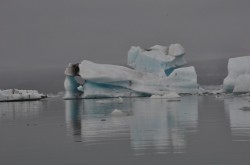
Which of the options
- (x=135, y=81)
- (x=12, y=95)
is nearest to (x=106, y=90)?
(x=135, y=81)

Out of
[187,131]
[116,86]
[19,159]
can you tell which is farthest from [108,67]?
[19,159]

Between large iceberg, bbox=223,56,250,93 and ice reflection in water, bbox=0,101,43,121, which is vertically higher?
large iceberg, bbox=223,56,250,93

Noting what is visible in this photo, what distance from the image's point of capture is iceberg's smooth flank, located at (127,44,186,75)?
3606cm

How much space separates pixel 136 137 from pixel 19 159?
2226mm

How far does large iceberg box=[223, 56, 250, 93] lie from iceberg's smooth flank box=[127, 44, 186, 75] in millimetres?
4410

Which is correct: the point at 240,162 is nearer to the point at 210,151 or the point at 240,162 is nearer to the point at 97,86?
the point at 210,151

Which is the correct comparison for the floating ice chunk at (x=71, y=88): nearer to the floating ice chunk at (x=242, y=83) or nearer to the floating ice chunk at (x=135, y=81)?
the floating ice chunk at (x=135, y=81)

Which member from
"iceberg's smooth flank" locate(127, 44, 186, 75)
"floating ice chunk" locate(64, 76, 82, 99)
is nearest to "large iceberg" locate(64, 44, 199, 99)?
"floating ice chunk" locate(64, 76, 82, 99)

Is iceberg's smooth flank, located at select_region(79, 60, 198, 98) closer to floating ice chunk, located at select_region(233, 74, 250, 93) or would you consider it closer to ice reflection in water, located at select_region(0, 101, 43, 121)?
floating ice chunk, located at select_region(233, 74, 250, 93)

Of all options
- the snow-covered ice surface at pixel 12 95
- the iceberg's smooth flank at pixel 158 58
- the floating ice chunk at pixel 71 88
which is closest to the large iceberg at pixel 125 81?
the floating ice chunk at pixel 71 88

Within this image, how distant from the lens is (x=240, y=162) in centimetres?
479

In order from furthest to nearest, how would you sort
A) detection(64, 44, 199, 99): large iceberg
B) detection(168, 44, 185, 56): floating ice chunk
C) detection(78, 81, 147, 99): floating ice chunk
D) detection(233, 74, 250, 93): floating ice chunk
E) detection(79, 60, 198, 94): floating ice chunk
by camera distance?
detection(168, 44, 185, 56): floating ice chunk < detection(233, 74, 250, 93): floating ice chunk < detection(78, 81, 147, 99): floating ice chunk < detection(79, 60, 198, 94): floating ice chunk < detection(64, 44, 199, 99): large iceberg

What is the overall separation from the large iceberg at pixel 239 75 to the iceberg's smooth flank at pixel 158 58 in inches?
174

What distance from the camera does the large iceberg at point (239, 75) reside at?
33.1 meters
